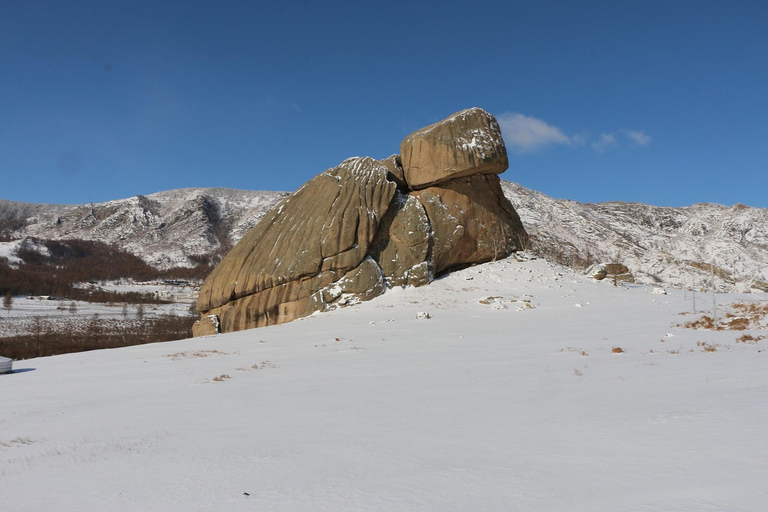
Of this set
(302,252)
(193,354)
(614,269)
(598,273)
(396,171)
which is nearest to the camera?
(193,354)

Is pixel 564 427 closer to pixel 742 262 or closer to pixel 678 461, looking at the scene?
pixel 678 461

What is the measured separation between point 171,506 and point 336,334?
1145 cm

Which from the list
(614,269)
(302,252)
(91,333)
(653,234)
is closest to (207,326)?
(302,252)

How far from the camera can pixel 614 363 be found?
718 cm

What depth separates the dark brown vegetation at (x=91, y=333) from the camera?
46344mm

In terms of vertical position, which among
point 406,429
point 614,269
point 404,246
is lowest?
point 406,429

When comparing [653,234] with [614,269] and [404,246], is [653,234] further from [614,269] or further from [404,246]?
[404,246]

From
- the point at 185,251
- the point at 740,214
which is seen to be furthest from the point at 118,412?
the point at 185,251

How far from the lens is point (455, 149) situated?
23516mm

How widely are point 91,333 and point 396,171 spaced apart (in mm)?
50778

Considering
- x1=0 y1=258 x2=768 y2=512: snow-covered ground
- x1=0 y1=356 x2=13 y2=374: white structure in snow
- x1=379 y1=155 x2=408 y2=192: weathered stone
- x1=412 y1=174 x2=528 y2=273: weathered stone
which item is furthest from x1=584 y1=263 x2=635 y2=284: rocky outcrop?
x1=0 y1=356 x2=13 y2=374: white structure in snow

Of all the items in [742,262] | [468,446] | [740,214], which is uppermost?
[740,214]

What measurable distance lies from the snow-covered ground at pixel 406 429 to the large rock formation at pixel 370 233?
11.0m

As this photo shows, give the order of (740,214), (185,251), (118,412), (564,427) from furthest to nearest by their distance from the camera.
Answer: (185,251)
(740,214)
(118,412)
(564,427)
